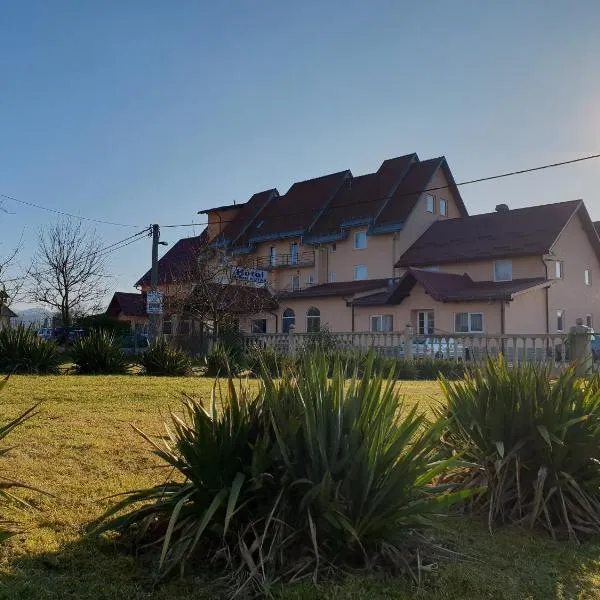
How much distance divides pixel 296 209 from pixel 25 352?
3551cm

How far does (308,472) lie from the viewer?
3.61 metres

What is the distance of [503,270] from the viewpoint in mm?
34438

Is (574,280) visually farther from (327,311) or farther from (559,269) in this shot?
(327,311)

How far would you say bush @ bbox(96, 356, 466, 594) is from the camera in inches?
137

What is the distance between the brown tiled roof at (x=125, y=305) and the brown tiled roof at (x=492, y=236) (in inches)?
1080

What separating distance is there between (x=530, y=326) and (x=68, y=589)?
3144cm

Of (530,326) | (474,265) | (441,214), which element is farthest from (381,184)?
(530,326)

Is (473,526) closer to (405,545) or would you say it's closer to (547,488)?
(547,488)

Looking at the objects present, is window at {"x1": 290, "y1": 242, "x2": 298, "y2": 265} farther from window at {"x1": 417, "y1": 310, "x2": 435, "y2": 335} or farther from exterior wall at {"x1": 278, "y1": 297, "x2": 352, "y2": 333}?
window at {"x1": 417, "y1": 310, "x2": 435, "y2": 335}

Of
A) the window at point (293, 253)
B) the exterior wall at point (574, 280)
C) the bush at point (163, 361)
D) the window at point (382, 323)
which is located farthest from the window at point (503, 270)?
the bush at point (163, 361)

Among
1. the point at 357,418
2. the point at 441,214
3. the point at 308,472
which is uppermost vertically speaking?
the point at 441,214

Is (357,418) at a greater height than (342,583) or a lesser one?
greater

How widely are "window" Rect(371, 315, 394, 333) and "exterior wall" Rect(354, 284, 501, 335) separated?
26cm

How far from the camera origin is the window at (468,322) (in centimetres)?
3148
